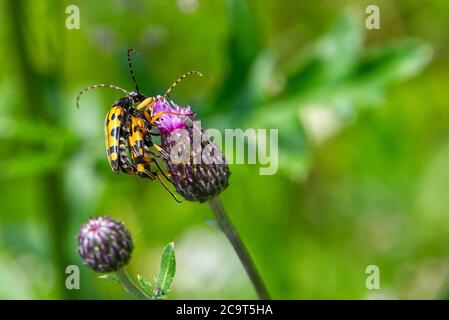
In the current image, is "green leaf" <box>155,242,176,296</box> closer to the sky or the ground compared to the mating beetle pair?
closer to the ground

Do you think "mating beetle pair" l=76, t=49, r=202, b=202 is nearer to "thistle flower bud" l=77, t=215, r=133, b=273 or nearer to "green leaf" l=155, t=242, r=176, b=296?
"thistle flower bud" l=77, t=215, r=133, b=273

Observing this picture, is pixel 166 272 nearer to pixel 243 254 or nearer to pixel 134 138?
pixel 243 254

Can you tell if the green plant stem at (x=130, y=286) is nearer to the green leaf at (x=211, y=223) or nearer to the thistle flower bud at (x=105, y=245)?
the thistle flower bud at (x=105, y=245)

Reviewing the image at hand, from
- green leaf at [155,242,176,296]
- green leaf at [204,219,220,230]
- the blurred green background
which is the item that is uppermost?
the blurred green background

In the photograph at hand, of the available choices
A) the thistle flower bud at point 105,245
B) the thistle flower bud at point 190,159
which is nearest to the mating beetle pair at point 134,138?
the thistle flower bud at point 190,159

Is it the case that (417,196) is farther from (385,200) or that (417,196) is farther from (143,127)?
(143,127)

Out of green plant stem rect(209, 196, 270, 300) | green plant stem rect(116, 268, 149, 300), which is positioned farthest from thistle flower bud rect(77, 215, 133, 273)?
green plant stem rect(209, 196, 270, 300)
